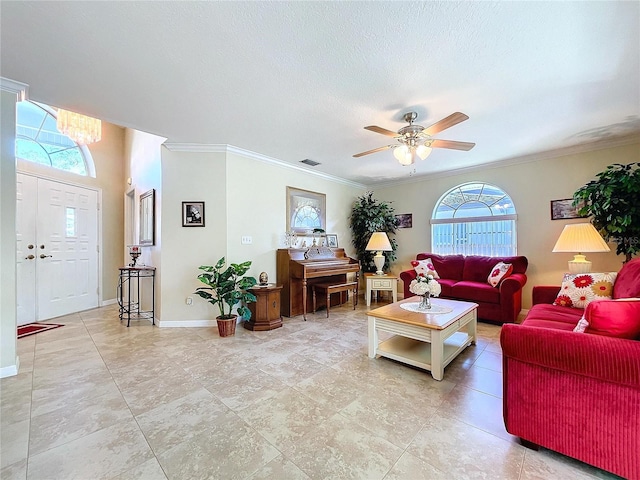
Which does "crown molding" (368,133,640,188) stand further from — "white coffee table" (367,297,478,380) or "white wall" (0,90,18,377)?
"white wall" (0,90,18,377)

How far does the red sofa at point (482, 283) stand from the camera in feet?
11.6

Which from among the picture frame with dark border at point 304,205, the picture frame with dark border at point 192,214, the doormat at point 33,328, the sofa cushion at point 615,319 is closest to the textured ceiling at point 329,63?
the picture frame with dark border at point 192,214

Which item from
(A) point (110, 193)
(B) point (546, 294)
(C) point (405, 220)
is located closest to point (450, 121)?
(B) point (546, 294)

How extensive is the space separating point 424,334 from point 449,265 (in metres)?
2.76

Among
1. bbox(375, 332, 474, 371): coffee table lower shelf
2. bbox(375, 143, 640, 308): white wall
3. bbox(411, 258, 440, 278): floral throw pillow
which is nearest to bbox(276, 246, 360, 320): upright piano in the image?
bbox(411, 258, 440, 278): floral throw pillow

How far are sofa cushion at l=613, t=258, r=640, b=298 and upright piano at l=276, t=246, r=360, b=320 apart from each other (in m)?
3.08

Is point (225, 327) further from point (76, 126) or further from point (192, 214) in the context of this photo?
point (76, 126)

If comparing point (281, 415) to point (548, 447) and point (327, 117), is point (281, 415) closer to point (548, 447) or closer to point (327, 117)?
point (548, 447)

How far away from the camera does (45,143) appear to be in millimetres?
4051

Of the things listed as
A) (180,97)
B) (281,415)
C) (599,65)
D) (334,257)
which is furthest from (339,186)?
(281,415)

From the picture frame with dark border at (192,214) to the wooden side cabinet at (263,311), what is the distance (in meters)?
1.19

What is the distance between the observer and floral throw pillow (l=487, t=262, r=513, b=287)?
3805 mm

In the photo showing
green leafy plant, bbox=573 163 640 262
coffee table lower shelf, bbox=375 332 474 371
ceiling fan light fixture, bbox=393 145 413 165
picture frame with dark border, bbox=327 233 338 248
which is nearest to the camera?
coffee table lower shelf, bbox=375 332 474 371

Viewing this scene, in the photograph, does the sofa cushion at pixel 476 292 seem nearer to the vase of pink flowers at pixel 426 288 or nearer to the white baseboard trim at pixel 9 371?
the vase of pink flowers at pixel 426 288
